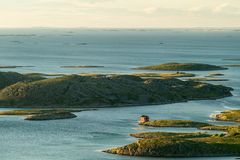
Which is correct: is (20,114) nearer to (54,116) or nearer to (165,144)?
(54,116)

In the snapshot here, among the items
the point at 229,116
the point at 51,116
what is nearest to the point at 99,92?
the point at 51,116

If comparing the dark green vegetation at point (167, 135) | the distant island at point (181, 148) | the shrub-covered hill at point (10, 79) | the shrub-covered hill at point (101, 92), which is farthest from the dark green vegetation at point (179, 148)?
the shrub-covered hill at point (10, 79)

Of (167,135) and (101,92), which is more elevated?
(167,135)

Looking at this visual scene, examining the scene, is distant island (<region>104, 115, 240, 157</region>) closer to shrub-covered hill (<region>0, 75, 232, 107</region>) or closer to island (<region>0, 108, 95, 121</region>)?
island (<region>0, 108, 95, 121</region>)

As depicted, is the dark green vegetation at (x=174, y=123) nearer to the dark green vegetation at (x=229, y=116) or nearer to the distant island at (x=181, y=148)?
the dark green vegetation at (x=229, y=116)

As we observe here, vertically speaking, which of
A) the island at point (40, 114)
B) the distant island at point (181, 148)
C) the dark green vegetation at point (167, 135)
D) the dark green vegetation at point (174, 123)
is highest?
the distant island at point (181, 148)

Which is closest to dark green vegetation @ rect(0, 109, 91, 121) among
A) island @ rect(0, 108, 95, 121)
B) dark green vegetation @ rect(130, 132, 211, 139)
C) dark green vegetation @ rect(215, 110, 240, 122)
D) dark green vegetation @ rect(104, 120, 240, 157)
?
island @ rect(0, 108, 95, 121)

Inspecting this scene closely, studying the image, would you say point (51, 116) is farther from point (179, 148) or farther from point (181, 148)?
point (181, 148)

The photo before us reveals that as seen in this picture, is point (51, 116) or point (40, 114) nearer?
point (51, 116)
